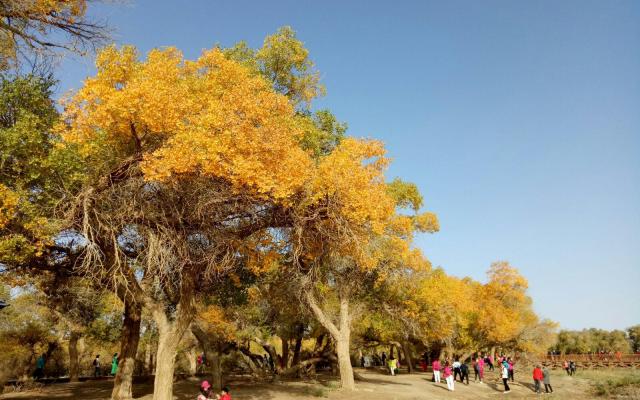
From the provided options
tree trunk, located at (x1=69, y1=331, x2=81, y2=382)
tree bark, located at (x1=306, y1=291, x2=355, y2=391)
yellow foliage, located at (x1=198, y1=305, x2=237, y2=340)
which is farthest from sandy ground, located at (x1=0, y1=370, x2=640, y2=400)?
yellow foliage, located at (x1=198, y1=305, x2=237, y2=340)

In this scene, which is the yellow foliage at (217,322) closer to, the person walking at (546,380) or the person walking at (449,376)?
the person walking at (449,376)

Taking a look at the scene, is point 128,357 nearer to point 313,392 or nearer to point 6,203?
point 313,392

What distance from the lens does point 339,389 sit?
19.4 metres

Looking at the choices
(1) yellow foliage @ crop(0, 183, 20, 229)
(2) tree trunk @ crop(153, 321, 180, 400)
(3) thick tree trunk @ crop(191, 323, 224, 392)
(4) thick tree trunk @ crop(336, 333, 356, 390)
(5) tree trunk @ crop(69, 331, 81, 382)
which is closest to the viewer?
(1) yellow foliage @ crop(0, 183, 20, 229)

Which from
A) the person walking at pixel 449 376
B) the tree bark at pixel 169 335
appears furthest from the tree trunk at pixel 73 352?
the person walking at pixel 449 376

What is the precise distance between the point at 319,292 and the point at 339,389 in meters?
4.53

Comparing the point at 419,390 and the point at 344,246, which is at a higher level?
the point at 344,246

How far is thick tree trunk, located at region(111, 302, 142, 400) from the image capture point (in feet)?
49.6

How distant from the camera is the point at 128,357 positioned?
1555 centimetres

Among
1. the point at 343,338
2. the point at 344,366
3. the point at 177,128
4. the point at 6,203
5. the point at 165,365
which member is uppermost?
the point at 177,128

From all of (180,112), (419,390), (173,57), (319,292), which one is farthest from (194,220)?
(419,390)

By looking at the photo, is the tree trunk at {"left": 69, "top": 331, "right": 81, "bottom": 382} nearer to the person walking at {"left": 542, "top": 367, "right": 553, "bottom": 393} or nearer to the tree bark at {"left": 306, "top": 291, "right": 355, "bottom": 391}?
the tree bark at {"left": 306, "top": 291, "right": 355, "bottom": 391}

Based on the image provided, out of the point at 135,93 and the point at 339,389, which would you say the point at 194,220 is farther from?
the point at 339,389

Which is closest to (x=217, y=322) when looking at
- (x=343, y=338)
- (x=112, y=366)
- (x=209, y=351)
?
(x=209, y=351)
